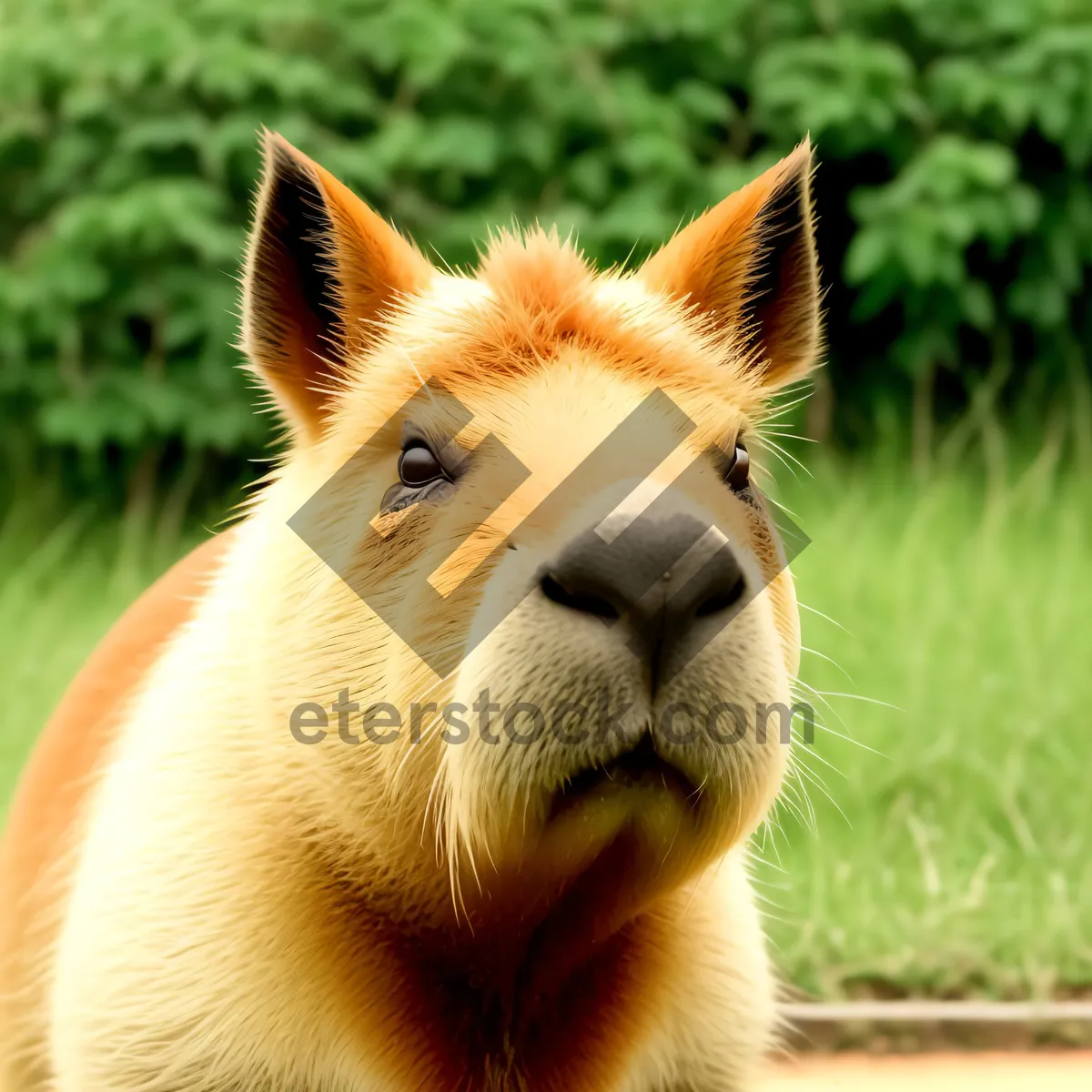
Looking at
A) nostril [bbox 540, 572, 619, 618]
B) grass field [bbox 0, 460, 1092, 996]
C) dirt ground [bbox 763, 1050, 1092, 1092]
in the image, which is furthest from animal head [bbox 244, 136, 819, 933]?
dirt ground [bbox 763, 1050, 1092, 1092]

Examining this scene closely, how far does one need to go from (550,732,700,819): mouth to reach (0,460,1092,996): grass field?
2.87 feet

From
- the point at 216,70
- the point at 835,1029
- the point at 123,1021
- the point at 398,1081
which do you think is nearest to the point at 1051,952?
the point at 835,1029

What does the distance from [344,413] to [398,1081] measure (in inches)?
40.5

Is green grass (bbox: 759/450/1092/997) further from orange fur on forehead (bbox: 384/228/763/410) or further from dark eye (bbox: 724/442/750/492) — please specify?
orange fur on forehead (bbox: 384/228/763/410)

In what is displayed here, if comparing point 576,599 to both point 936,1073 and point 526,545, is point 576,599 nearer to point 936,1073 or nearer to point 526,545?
point 526,545

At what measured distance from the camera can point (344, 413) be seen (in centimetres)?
228

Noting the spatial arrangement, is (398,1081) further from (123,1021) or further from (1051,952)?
(1051,952)

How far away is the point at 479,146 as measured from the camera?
627 cm

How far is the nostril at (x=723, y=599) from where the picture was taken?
1.83 meters

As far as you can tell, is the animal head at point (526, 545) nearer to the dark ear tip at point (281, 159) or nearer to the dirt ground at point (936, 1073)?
the dark ear tip at point (281, 159)

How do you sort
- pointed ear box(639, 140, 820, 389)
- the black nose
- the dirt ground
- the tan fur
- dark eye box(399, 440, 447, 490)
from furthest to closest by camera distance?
the dirt ground
pointed ear box(639, 140, 820, 389)
dark eye box(399, 440, 447, 490)
the tan fur
the black nose
